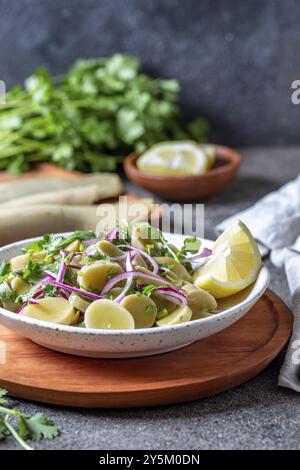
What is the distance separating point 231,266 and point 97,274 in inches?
9.6

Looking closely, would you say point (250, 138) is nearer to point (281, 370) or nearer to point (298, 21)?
point (298, 21)

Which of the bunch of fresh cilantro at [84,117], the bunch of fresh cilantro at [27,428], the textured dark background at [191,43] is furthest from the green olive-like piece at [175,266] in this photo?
the textured dark background at [191,43]

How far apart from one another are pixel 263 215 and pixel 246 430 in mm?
868

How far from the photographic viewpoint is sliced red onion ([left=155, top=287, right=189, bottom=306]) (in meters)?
1.21

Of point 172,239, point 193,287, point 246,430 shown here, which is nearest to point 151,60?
point 172,239

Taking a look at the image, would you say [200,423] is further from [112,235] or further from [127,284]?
[112,235]

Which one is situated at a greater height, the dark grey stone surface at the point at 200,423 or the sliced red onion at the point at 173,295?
the sliced red onion at the point at 173,295

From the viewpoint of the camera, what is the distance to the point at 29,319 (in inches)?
45.4

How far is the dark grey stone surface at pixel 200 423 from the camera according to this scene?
3.49ft

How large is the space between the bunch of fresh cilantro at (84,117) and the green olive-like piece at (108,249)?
108cm

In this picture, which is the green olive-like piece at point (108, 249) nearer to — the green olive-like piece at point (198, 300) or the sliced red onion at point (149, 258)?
the sliced red onion at point (149, 258)

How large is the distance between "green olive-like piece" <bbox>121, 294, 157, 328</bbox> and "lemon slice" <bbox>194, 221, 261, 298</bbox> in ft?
0.49

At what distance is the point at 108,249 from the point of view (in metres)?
1.29

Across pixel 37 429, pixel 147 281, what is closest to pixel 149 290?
pixel 147 281
